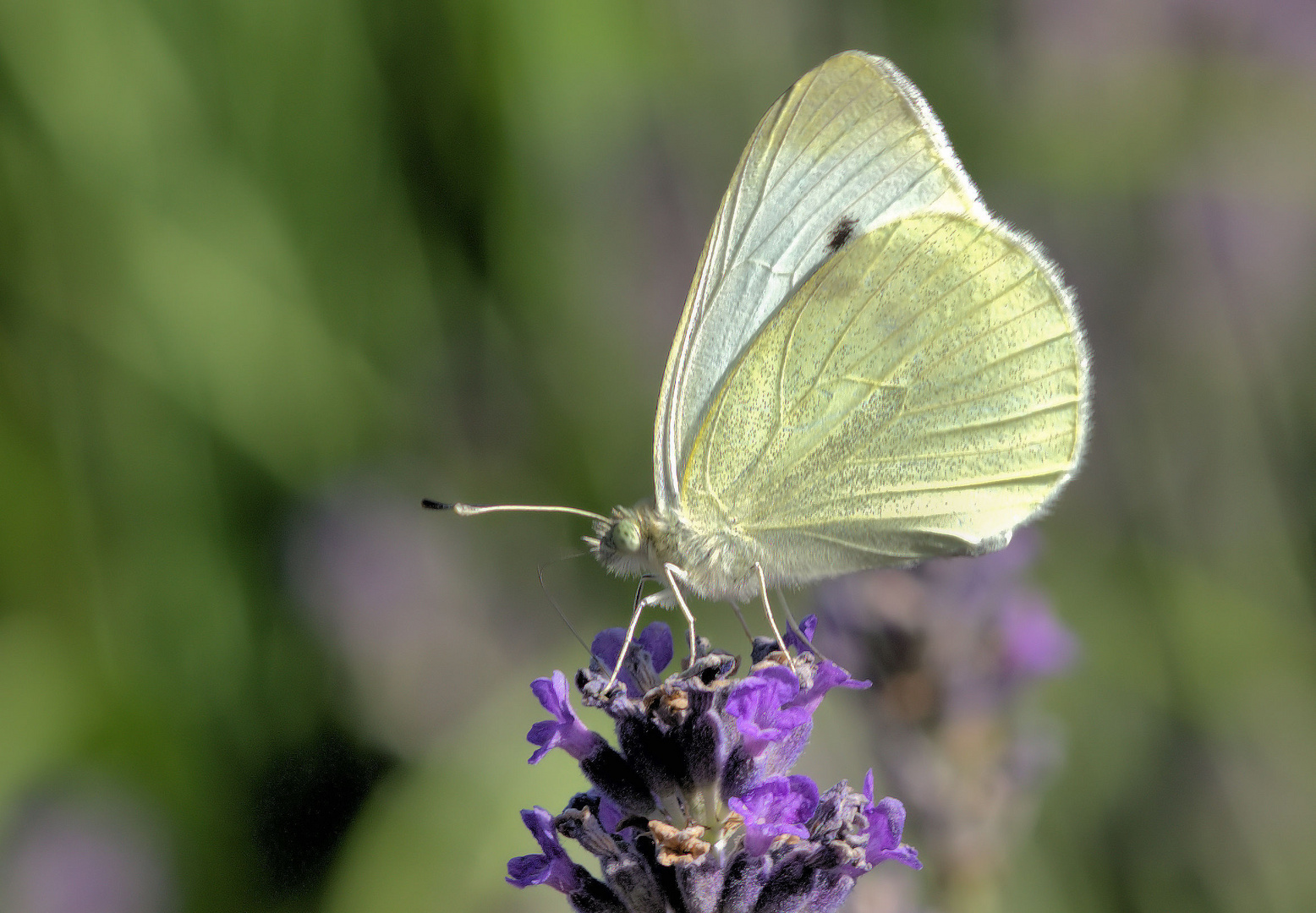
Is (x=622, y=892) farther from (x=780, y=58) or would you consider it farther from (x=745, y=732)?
(x=780, y=58)

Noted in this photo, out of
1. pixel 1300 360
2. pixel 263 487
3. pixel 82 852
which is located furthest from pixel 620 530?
pixel 1300 360

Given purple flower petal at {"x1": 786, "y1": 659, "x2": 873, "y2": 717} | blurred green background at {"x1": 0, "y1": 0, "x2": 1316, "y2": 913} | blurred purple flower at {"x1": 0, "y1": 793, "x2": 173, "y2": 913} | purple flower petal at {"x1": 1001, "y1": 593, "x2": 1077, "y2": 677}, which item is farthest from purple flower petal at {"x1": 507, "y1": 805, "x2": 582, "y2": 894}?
blurred purple flower at {"x1": 0, "y1": 793, "x2": 173, "y2": 913}

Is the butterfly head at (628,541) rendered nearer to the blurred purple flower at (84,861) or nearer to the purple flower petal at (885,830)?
the purple flower petal at (885,830)

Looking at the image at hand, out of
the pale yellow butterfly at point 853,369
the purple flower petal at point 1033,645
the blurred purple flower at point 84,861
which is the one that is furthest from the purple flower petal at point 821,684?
the blurred purple flower at point 84,861

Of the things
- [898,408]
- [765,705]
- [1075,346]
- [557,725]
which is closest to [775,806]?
[765,705]

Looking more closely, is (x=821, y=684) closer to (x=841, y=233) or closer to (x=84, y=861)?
(x=841, y=233)
